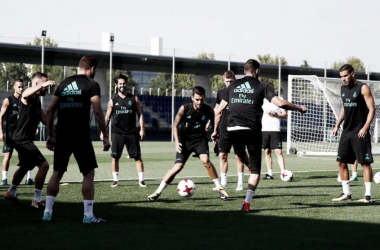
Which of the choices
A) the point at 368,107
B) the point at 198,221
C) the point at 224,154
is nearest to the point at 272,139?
the point at 224,154

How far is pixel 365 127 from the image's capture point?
1094cm

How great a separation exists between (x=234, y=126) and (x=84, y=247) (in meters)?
3.73

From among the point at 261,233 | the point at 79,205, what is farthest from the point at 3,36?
the point at 261,233

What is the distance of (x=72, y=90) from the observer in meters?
8.40

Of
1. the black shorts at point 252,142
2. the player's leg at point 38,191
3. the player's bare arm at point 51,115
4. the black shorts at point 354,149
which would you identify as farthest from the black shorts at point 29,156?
the black shorts at point 354,149

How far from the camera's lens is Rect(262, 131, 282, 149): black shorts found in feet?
54.0

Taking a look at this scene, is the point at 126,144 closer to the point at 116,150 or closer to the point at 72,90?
the point at 116,150

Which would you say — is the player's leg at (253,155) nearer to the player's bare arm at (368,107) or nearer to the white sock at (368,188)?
the player's bare arm at (368,107)

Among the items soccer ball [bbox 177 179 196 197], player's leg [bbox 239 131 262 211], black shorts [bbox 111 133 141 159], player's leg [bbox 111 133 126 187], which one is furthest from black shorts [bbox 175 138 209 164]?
player's leg [bbox 111 133 126 187]

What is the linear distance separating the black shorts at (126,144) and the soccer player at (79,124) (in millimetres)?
5248

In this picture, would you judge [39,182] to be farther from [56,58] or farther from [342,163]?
[56,58]

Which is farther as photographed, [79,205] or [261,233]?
[79,205]

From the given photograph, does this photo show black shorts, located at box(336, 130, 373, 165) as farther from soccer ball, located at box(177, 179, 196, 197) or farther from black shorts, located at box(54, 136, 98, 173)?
black shorts, located at box(54, 136, 98, 173)

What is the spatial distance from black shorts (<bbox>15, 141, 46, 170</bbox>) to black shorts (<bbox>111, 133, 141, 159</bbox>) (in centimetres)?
314
